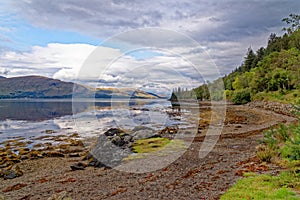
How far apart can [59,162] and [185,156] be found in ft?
35.4

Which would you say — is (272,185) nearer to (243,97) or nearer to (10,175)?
(10,175)

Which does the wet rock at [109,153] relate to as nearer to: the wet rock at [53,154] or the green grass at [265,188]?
the wet rock at [53,154]

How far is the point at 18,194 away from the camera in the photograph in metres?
12.8

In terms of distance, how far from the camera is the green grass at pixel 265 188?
741 cm

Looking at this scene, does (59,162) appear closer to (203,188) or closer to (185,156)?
(185,156)

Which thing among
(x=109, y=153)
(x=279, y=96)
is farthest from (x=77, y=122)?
(x=279, y=96)

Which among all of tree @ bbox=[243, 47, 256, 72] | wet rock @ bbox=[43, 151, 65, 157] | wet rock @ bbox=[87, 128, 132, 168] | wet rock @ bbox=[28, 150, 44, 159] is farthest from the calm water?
tree @ bbox=[243, 47, 256, 72]

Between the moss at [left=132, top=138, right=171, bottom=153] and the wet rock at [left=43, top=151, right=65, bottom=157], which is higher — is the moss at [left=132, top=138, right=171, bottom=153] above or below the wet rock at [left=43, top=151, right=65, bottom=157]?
above

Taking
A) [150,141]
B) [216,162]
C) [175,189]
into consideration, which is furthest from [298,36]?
[175,189]

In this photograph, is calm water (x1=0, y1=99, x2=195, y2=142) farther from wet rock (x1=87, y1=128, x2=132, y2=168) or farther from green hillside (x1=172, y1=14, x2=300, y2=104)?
green hillside (x1=172, y1=14, x2=300, y2=104)

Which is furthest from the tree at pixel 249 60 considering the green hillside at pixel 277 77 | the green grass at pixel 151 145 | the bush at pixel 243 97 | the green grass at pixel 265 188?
the green grass at pixel 265 188

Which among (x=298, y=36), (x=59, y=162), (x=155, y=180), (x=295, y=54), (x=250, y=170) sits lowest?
(x=59, y=162)

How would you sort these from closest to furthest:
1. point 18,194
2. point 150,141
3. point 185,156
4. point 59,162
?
1. point 18,194
2. point 185,156
3. point 59,162
4. point 150,141

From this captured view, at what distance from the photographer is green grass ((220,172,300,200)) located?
7.41m
